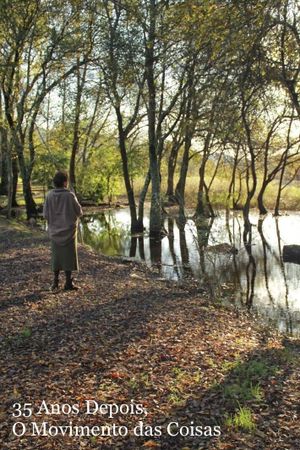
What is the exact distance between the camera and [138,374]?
6.14 meters

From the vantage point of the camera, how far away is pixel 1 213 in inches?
1187

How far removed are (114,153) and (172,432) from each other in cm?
4302

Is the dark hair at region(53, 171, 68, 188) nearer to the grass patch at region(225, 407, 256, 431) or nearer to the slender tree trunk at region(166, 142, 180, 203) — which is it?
the grass patch at region(225, 407, 256, 431)

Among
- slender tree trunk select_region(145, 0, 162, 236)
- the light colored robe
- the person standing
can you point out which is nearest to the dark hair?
the person standing

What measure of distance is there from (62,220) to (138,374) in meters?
4.46

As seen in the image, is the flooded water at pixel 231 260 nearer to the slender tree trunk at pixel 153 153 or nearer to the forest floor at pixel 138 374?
the slender tree trunk at pixel 153 153

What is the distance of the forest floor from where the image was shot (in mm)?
4730

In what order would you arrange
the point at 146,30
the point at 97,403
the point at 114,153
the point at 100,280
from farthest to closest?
the point at 114,153 < the point at 146,30 < the point at 100,280 < the point at 97,403

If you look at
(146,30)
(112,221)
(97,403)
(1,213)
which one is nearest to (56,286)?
(97,403)

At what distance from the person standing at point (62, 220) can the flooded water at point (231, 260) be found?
15.2 feet

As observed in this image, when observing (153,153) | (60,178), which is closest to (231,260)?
(153,153)

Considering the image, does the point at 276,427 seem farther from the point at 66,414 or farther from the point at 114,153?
the point at 114,153

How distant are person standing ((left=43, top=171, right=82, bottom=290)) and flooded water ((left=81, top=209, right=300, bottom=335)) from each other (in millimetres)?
4620

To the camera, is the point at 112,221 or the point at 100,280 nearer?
the point at 100,280
